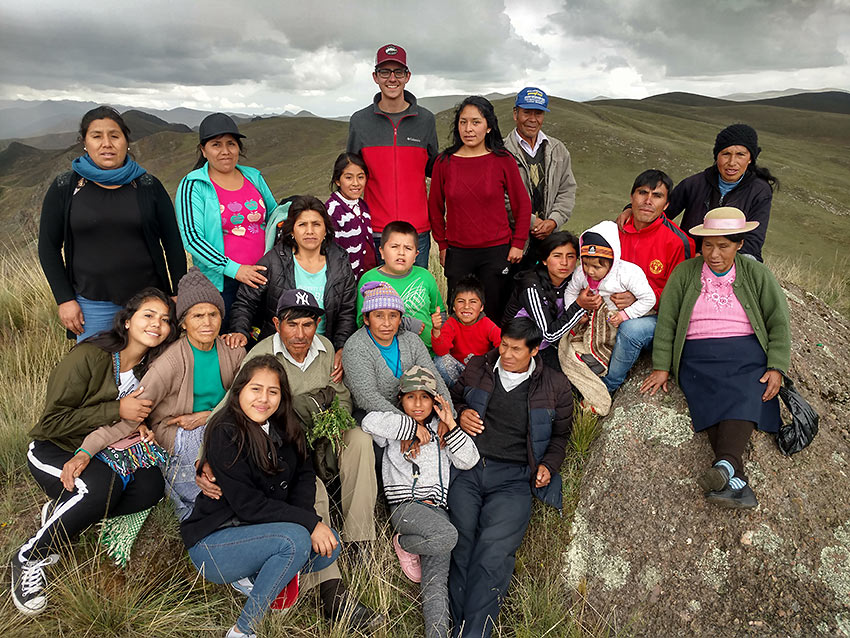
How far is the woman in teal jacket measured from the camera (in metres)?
4.48

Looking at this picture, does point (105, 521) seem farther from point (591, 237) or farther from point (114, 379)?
point (591, 237)

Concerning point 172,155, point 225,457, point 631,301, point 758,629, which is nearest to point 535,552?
point 758,629

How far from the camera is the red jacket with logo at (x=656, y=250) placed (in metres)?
4.41

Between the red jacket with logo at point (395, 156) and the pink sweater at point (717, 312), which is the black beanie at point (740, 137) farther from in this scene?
the red jacket with logo at point (395, 156)

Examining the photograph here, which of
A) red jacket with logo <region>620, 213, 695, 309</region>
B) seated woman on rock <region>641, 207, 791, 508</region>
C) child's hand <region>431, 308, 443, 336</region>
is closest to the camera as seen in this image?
seated woman on rock <region>641, 207, 791, 508</region>

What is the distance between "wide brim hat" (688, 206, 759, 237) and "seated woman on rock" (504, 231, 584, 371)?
113cm

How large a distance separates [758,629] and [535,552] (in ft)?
4.84

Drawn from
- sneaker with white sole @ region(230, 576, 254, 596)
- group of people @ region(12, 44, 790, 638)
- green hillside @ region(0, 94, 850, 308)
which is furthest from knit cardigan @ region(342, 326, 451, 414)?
green hillside @ region(0, 94, 850, 308)

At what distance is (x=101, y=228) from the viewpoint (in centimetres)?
417

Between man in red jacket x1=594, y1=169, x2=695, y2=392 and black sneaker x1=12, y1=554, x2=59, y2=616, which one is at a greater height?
man in red jacket x1=594, y1=169, x2=695, y2=392

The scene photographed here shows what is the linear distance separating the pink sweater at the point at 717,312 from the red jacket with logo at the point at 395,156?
280 centimetres

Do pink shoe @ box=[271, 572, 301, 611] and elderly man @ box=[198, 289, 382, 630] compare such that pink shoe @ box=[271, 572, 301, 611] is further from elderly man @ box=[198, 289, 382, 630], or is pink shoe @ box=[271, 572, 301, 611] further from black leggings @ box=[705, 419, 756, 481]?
black leggings @ box=[705, 419, 756, 481]

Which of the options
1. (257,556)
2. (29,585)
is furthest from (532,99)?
(29,585)

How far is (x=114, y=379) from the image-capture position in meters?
3.66
